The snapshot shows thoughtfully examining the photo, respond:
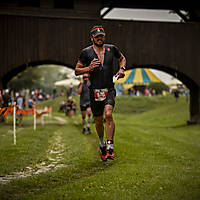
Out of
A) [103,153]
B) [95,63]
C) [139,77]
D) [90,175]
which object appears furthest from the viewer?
[139,77]

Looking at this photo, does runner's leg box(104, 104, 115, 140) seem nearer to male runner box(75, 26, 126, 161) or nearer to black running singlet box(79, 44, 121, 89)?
male runner box(75, 26, 126, 161)

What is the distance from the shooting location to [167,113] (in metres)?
29.8

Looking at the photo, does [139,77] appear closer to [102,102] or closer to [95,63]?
[102,102]

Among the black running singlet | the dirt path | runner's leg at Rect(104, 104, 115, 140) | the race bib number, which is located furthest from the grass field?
the black running singlet

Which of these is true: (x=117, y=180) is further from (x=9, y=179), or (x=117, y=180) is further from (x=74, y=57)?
(x=74, y=57)

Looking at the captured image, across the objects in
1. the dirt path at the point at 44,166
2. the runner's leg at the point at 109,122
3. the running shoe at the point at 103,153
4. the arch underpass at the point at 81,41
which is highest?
the arch underpass at the point at 81,41

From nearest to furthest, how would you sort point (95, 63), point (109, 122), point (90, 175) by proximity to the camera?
point (90, 175), point (95, 63), point (109, 122)

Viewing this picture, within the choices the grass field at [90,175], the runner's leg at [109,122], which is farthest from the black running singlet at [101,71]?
the grass field at [90,175]

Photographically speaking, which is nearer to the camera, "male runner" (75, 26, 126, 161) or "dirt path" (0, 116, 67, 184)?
"dirt path" (0, 116, 67, 184)

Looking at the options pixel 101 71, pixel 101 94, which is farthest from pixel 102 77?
pixel 101 94

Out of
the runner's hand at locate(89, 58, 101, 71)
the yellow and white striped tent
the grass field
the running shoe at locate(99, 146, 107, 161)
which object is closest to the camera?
the grass field

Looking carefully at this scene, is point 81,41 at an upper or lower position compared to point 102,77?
upper

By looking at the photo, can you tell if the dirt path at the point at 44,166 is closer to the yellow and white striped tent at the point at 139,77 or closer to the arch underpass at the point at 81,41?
the arch underpass at the point at 81,41

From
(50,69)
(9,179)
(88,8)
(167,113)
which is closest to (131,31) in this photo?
(88,8)
